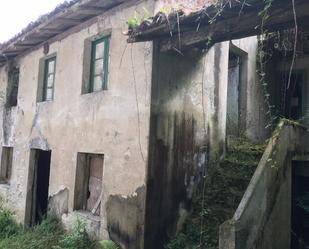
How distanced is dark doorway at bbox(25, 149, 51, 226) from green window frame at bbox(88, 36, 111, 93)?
3.10m

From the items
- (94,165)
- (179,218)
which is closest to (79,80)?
(94,165)

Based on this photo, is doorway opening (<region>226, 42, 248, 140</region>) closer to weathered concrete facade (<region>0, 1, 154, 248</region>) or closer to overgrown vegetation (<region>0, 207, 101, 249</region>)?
weathered concrete facade (<region>0, 1, 154, 248</region>)

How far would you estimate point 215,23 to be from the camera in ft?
18.6

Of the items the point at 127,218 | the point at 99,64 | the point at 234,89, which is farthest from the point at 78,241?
the point at 234,89

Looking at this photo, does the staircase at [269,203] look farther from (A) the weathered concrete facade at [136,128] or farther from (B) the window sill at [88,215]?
(B) the window sill at [88,215]

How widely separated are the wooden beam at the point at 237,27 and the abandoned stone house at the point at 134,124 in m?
0.02

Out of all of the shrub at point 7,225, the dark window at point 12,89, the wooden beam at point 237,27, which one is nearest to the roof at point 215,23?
the wooden beam at point 237,27

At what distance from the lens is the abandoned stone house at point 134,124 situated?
6.27 m

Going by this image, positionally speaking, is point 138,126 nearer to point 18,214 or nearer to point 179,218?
point 179,218

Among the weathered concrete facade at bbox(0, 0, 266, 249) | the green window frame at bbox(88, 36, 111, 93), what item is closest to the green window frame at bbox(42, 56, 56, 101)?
the weathered concrete facade at bbox(0, 0, 266, 249)

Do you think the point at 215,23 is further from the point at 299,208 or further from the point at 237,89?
the point at 237,89

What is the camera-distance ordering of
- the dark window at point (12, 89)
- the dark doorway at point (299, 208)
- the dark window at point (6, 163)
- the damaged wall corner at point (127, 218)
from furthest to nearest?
the dark window at point (12, 89) → the dark window at point (6, 163) → the dark doorway at point (299, 208) → the damaged wall corner at point (127, 218)

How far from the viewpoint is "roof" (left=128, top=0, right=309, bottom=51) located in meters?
4.84

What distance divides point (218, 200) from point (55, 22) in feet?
17.3
